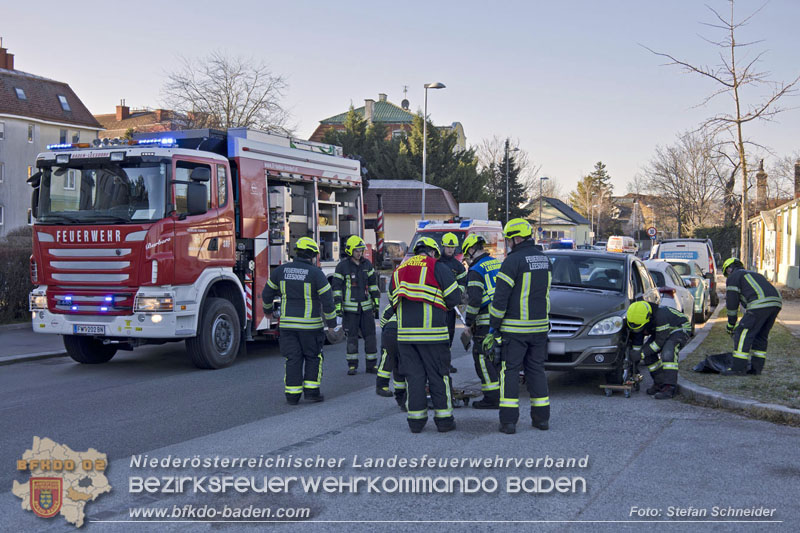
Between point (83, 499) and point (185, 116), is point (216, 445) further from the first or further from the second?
point (185, 116)

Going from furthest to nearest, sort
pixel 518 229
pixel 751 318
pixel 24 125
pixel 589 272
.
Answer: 1. pixel 24 125
2. pixel 589 272
3. pixel 751 318
4. pixel 518 229

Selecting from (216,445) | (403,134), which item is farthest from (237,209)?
(403,134)

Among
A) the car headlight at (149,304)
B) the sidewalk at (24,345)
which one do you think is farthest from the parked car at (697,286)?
the sidewalk at (24,345)

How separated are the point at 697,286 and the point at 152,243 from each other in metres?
12.6

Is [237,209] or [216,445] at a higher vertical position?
[237,209]

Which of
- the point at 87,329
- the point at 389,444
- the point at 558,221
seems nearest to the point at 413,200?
the point at 87,329

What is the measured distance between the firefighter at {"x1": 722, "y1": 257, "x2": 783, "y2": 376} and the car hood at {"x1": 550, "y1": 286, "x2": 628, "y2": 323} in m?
1.59

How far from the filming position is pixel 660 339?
28.7 ft

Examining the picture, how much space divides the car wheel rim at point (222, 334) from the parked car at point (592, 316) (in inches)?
188

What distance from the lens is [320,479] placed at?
18.1 ft

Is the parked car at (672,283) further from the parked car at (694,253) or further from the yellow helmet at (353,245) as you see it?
the parked car at (694,253)

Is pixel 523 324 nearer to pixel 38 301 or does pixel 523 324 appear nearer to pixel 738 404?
pixel 738 404

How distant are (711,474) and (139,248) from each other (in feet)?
23.9

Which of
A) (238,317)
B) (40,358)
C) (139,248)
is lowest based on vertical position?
(40,358)
